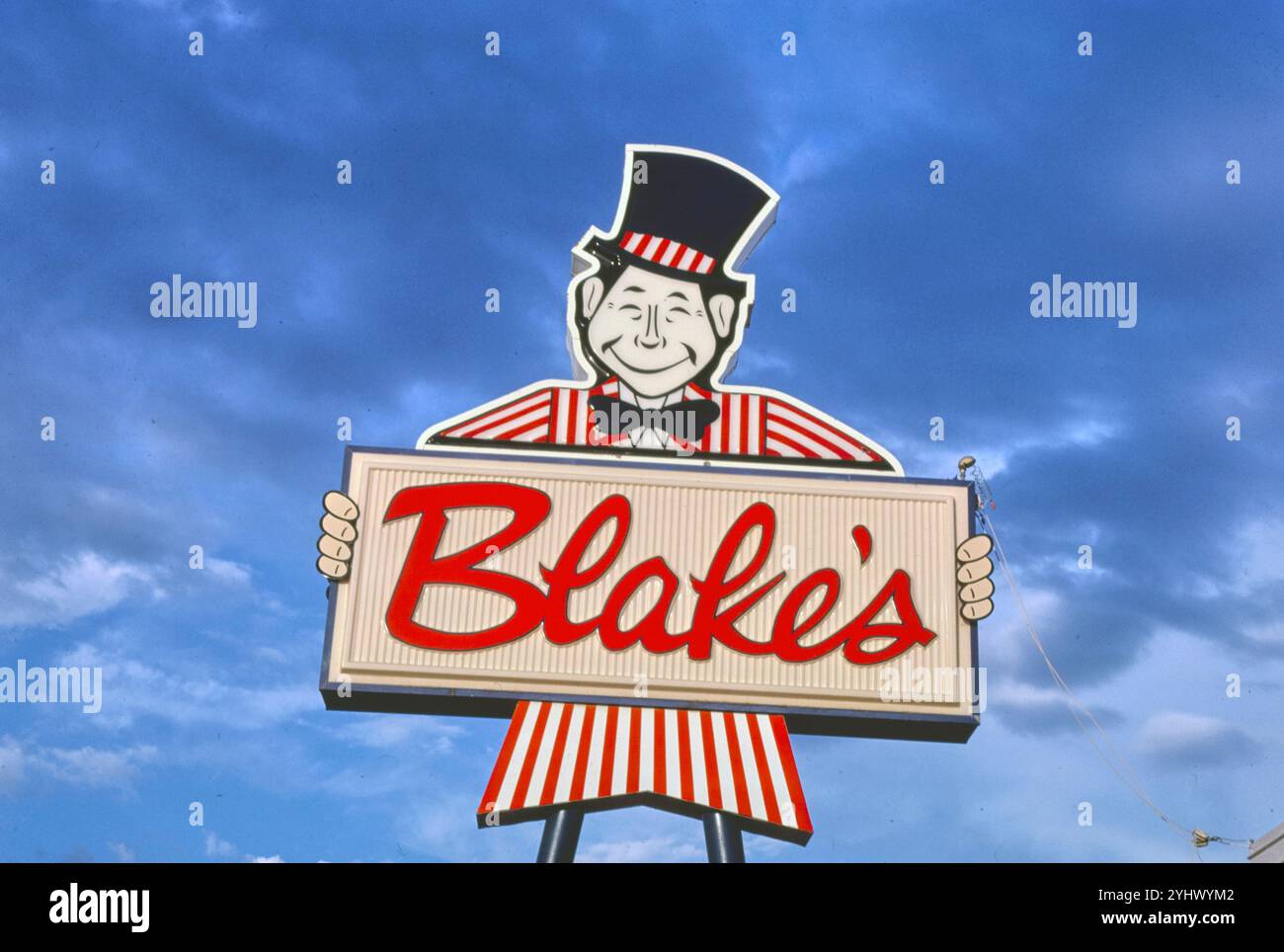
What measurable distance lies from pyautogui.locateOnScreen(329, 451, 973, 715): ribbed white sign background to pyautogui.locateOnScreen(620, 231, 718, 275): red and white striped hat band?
116 inches

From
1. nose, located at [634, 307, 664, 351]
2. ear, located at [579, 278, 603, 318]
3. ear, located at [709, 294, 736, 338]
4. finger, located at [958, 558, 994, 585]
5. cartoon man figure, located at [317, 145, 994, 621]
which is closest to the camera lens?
finger, located at [958, 558, 994, 585]

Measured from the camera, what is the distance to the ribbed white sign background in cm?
1616

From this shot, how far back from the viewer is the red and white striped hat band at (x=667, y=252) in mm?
18188

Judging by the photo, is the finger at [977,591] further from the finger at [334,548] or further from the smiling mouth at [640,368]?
the finger at [334,548]

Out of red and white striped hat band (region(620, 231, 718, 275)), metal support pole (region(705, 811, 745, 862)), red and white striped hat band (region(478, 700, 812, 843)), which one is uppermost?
red and white striped hat band (region(620, 231, 718, 275))

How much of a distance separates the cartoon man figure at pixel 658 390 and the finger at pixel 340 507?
1.33m

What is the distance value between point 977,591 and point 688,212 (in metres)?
6.51

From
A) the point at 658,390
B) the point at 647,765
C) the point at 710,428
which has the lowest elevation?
the point at 647,765

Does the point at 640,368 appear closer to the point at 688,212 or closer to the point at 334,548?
the point at 688,212

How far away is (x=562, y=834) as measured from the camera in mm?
14797

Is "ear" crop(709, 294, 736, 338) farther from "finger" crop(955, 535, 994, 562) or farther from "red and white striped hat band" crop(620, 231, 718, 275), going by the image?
"finger" crop(955, 535, 994, 562)

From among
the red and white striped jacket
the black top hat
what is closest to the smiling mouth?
the red and white striped jacket

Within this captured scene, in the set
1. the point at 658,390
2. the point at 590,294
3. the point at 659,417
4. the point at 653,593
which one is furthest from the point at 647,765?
the point at 590,294
